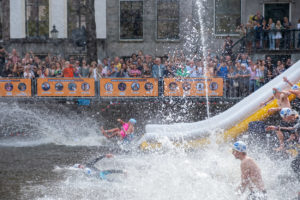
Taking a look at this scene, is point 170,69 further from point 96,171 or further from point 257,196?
point 257,196

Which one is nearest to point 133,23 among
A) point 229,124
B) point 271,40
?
point 271,40

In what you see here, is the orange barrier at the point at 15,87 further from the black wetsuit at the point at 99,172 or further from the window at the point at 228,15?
the window at the point at 228,15

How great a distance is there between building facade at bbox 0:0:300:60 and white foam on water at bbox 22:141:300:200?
13.9 meters

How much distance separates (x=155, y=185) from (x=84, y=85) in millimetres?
8563

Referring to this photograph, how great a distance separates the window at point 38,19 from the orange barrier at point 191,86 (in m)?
12.5

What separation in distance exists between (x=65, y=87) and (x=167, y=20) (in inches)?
419

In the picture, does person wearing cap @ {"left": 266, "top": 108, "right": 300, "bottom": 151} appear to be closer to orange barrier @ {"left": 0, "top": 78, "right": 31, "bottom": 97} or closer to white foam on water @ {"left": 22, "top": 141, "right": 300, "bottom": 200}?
white foam on water @ {"left": 22, "top": 141, "right": 300, "bottom": 200}

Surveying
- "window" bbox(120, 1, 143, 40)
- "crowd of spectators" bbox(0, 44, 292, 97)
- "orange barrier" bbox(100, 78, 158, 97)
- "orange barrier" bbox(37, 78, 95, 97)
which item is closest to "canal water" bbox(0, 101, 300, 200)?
"orange barrier" bbox(100, 78, 158, 97)

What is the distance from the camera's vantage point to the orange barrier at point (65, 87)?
19.0 meters

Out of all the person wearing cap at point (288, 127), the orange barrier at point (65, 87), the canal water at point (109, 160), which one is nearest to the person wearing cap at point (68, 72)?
the orange barrier at point (65, 87)

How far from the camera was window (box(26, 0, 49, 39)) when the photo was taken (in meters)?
28.8

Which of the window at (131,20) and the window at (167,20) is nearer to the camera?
the window at (167,20)

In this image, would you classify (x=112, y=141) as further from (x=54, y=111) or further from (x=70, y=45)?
(x=70, y=45)

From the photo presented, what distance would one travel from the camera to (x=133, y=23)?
28.3m
